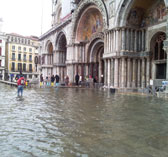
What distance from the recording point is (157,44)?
16766 millimetres

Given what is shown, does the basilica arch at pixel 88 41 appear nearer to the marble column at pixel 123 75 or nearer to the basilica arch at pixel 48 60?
the marble column at pixel 123 75

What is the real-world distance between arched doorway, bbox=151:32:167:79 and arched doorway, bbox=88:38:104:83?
7.79 m

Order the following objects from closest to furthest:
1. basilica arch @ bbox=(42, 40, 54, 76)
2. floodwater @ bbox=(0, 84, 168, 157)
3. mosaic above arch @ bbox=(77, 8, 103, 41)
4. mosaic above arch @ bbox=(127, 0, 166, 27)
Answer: floodwater @ bbox=(0, 84, 168, 157), mosaic above arch @ bbox=(127, 0, 166, 27), mosaic above arch @ bbox=(77, 8, 103, 41), basilica arch @ bbox=(42, 40, 54, 76)

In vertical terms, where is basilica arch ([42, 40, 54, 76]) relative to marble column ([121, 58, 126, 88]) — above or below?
above

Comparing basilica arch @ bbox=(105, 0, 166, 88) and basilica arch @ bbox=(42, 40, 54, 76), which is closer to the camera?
basilica arch @ bbox=(105, 0, 166, 88)

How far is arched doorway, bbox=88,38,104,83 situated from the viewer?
24.1 meters

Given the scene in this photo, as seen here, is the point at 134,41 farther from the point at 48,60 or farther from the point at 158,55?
the point at 48,60

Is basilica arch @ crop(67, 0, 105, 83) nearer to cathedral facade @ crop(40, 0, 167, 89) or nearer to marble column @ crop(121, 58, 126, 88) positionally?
cathedral facade @ crop(40, 0, 167, 89)

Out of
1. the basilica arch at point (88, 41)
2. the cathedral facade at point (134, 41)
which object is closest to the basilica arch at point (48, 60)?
the basilica arch at point (88, 41)

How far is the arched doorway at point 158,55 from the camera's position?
1629 centimetres

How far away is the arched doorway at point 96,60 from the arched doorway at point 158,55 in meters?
7.79

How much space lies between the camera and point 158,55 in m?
16.7

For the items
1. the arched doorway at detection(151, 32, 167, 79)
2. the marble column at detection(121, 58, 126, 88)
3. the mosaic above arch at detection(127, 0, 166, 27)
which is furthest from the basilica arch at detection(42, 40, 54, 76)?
the arched doorway at detection(151, 32, 167, 79)

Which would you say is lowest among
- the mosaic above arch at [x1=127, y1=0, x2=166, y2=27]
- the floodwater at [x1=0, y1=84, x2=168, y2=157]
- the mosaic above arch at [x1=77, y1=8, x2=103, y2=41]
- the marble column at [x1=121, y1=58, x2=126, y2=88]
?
the floodwater at [x1=0, y1=84, x2=168, y2=157]
